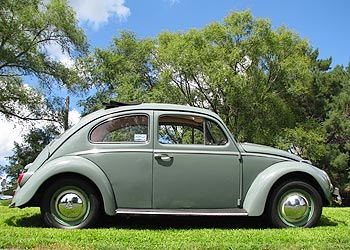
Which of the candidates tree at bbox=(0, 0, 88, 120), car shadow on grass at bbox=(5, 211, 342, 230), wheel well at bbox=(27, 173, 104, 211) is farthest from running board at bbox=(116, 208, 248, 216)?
tree at bbox=(0, 0, 88, 120)

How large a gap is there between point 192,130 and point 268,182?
141 cm

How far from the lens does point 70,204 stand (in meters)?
5.27

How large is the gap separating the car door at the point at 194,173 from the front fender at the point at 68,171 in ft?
2.05

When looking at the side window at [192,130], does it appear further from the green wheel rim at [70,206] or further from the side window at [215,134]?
the green wheel rim at [70,206]

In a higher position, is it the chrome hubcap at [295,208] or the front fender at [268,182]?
the front fender at [268,182]

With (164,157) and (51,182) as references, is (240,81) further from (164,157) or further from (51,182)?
(51,182)

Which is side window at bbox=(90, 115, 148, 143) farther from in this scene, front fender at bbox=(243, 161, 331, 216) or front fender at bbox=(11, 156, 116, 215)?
front fender at bbox=(243, 161, 331, 216)

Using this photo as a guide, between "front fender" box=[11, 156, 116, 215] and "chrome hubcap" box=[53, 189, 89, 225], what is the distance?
308 millimetres

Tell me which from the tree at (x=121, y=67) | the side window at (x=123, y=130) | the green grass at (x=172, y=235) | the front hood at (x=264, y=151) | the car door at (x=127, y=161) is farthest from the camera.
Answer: the tree at (x=121, y=67)

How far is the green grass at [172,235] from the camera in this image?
164 inches

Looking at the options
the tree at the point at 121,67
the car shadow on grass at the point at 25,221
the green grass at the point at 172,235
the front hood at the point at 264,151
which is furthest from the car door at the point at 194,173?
the tree at the point at 121,67

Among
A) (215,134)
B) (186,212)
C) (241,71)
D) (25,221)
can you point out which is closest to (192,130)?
(215,134)

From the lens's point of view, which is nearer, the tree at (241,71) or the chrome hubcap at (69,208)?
the chrome hubcap at (69,208)

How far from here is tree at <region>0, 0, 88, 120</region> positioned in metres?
20.8
